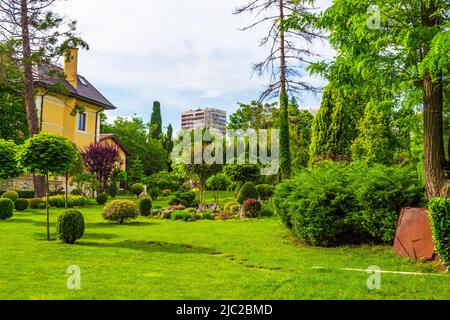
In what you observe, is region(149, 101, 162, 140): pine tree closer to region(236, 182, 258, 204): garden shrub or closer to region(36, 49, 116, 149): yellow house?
region(36, 49, 116, 149): yellow house

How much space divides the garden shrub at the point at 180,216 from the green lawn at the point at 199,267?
4266 mm

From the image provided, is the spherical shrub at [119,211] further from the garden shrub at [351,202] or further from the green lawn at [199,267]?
the garden shrub at [351,202]

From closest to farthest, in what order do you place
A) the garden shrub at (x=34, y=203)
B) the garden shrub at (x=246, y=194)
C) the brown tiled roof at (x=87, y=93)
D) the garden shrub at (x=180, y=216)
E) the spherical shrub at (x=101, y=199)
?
the garden shrub at (x=180, y=216), the garden shrub at (x=246, y=194), the garden shrub at (x=34, y=203), the spherical shrub at (x=101, y=199), the brown tiled roof at (x=87, y=93)

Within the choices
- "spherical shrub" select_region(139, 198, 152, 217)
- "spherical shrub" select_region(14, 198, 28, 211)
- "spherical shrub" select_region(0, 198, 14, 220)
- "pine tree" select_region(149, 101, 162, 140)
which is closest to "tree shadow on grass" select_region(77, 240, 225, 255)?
"spherical shrub" select_region(0, 198, 14, 220)

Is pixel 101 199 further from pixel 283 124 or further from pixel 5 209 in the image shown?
pixel 283 124

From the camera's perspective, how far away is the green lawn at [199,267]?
19.5 ft

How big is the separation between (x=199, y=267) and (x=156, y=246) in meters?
3.23

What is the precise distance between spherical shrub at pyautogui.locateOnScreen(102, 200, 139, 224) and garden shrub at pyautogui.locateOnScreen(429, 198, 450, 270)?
38.9 ft

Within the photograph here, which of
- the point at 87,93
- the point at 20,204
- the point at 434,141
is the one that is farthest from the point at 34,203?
the point at 434,141

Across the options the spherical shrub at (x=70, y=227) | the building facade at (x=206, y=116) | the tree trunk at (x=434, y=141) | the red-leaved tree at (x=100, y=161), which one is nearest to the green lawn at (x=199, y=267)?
the spherical shrub at (x=70, y=227)

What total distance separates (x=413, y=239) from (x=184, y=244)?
5682mm
